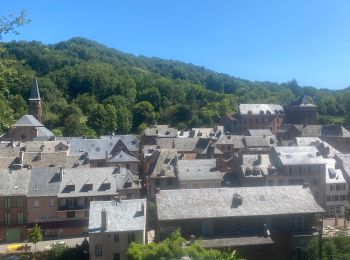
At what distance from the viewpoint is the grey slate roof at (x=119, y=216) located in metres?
33.3

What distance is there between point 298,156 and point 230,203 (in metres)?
18.6

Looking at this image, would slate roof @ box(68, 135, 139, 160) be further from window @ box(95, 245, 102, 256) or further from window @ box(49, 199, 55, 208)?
window @ box(95, 245, 102, 256)

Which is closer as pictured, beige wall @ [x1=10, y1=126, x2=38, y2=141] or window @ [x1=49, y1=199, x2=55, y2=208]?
window @ [x1=49, y1=199, x2=55, y2=208]

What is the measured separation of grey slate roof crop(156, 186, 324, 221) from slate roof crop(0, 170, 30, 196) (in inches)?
638

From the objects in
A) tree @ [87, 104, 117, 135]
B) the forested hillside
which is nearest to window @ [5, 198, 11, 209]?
the forested hillside

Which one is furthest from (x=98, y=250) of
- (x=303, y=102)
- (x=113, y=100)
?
(x=113, y=100)

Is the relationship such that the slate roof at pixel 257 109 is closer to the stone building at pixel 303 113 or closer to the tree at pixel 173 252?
the stone building at pixel 303 113

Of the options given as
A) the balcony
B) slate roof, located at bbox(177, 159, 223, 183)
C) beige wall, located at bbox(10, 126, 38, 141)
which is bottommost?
the balcony


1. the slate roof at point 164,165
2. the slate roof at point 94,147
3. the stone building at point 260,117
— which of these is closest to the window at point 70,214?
the slate roof at point 164,165

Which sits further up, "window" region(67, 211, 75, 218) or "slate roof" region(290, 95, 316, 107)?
"slate roof" region(290, 95, 316, 107)

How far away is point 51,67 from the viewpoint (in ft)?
542

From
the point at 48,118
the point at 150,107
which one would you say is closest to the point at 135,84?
the point at 150,107

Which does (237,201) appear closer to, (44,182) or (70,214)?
(70,214)

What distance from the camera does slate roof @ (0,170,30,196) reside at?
43000 mm
